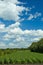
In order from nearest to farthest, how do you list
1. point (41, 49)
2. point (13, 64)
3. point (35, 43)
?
point (13, 64)
point (41, 49)
point (35, 43)

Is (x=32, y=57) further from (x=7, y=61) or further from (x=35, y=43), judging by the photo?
(x=35, y=43)

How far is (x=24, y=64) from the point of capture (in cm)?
2819

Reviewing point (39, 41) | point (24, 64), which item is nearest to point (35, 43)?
point (39, 41)

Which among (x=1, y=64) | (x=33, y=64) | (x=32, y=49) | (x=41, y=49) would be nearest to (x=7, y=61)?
(x=1, y=64)

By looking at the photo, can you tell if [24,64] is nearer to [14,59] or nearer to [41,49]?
[14,59]

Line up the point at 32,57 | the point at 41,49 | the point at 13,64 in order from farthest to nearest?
the point at 41,49, the point at 32,57, the point at 13,64

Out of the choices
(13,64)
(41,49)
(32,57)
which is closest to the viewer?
(13,64)

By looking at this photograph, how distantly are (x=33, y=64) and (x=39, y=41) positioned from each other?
36.8 ft

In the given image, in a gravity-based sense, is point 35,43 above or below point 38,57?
above

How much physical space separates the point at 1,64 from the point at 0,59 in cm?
84

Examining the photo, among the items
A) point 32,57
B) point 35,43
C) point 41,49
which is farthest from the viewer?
point 35,43

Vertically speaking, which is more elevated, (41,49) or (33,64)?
(41,49)

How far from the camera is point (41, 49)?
37.7 metres

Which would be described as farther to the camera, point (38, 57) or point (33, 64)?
point (38, 57)
